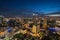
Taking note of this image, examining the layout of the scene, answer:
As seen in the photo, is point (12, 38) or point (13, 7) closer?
point (12, 38)

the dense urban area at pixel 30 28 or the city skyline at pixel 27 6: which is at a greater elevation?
the city skyline at pixel 27 6

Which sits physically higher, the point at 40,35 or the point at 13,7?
the point at 13,7

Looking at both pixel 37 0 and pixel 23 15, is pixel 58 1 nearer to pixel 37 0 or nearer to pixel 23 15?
pixel 37 0

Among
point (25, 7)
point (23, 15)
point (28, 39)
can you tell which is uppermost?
point (25, 7)

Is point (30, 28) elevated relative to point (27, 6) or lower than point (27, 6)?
lower

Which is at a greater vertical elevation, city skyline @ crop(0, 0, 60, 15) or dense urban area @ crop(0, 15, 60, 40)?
city skyline @ crop(0, 0, 60, 15)

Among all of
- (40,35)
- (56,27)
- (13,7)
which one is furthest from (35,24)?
(13,7)

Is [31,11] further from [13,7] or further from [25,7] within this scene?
[13,7]
